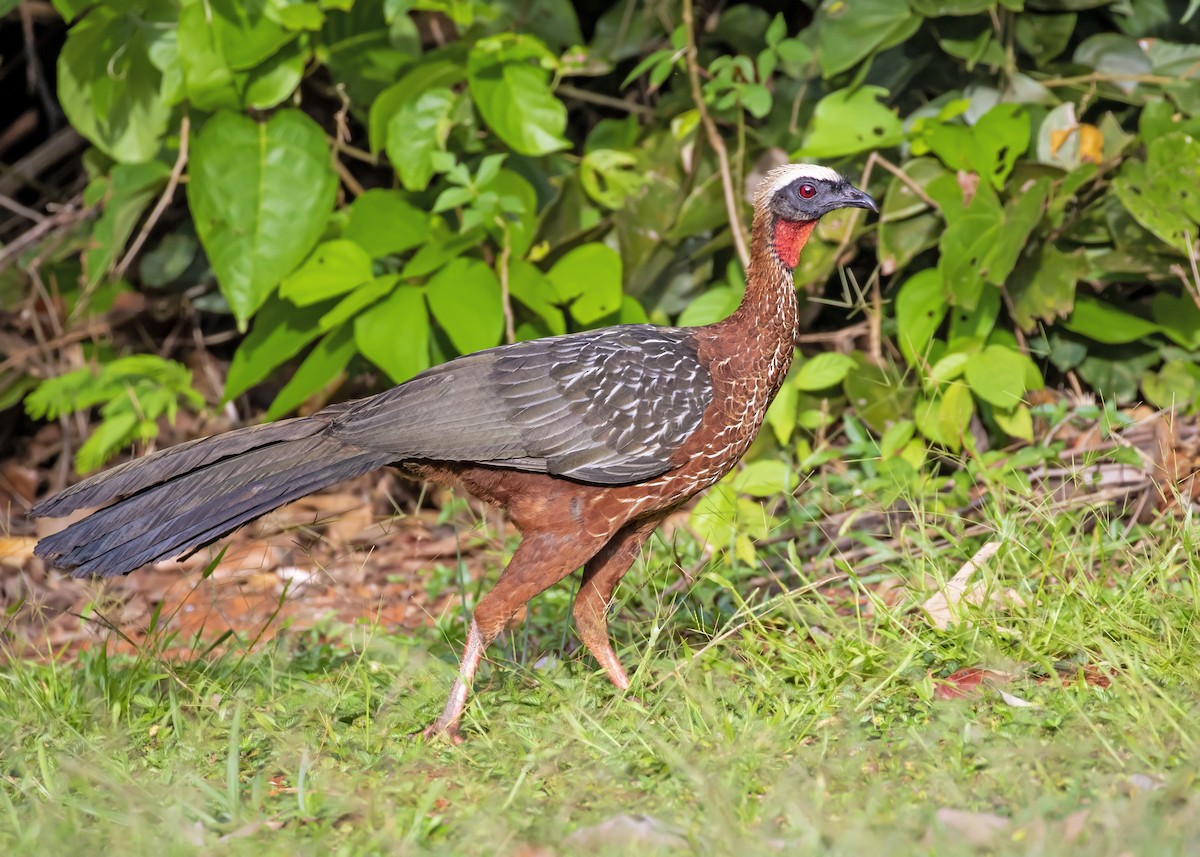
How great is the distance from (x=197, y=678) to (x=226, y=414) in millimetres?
2665

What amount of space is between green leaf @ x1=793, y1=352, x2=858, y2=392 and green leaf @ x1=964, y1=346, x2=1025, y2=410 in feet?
1.65

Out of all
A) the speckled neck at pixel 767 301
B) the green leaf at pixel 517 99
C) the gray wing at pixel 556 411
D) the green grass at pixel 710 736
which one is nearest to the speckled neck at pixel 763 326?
the speckled neck at pixel 767 301

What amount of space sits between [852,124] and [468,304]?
5.81 feet

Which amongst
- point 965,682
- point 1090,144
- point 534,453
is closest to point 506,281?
point 534,453

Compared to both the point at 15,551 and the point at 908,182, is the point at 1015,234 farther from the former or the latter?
the point at 15,551

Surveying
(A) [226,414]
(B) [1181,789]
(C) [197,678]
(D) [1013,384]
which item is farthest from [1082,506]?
(A) [226,414]

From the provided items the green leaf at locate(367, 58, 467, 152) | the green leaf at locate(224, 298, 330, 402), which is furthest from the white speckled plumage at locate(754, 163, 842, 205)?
the green leaf at locate(224, 298, 330, 402)

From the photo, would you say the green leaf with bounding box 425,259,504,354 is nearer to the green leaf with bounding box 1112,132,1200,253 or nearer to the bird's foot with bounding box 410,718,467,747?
the bird's foot with bounding box 410,718,467,747

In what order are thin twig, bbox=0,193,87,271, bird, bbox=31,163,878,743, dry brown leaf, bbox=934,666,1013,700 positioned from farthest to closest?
1. thin twig, bbox=0,193,87,271
2. bird, bbox=31,163,878,743
3. dry brown leaf, bbox=934,666,1013,700

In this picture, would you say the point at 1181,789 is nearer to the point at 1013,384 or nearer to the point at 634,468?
the point at 634,468

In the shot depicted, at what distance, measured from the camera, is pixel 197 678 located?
4.15 metres

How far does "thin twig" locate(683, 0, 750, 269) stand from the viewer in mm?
5434

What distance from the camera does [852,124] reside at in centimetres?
534

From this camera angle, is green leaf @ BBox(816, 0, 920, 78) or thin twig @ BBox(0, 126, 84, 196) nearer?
green leaf @ BBox(816, 0, 920, 78)
